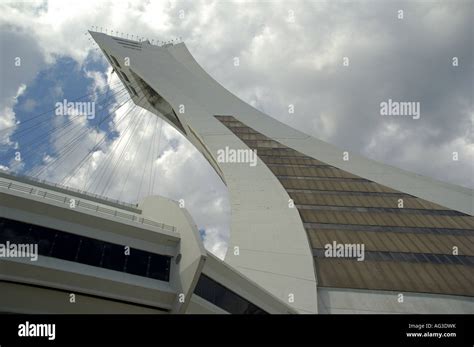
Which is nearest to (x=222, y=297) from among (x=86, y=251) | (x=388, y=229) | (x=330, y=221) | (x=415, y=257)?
(x=86, y=251)

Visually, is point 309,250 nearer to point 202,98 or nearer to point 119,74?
point 202,98

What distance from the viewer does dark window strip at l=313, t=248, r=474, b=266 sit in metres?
21.5


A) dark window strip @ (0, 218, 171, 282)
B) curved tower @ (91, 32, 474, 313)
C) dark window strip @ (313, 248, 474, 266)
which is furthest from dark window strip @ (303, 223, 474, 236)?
dark window strip @ (0, 218, 171, 282)

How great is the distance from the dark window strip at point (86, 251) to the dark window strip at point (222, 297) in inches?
52.7

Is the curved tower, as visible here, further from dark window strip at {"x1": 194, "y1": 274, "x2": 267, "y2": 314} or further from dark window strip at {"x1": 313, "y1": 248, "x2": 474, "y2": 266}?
dark window strip at {"x1": 194, "y1": 274, "x2": 267, "y2": 314}

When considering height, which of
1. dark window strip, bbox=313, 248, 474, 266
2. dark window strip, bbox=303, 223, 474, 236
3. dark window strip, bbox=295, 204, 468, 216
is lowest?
dark window strip, bbox=313, 248, 474, 266

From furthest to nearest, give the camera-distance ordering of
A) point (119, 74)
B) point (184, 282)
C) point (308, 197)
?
1. point (119, 74)
2. point (308, 197)
3. point (184, 282)

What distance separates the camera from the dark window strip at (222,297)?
1273 cm

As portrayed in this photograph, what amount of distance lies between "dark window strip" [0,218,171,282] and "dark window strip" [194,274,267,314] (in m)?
1.34

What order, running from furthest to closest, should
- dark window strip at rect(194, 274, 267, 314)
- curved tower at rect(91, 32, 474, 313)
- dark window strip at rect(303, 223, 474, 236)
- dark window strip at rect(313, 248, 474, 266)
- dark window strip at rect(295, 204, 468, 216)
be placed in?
dark window strip at rect(295, 204, 468, 216)
dark window strip at rect(303, 223, 474, 236)
dark window strip at rect(313, 248, 474, 266)
curved tower at rect(91, 32, 474, 313)
dark window strip at rect(194, 274, 267, 314)

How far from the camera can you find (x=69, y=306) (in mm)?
11094
